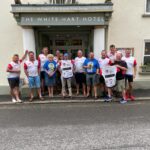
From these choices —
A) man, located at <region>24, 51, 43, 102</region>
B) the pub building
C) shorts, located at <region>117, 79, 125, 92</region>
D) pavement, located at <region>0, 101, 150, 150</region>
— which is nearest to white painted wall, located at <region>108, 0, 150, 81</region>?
the pub building

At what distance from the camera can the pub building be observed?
8.21 meters

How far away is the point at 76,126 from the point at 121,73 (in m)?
2.96

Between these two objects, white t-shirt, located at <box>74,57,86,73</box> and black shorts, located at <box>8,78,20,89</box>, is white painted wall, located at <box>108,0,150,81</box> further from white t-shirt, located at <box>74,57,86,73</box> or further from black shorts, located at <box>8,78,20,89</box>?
black shorts, located at <box>8,78,20,89</box>

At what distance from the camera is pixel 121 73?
734 centimetres

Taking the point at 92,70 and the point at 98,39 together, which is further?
the point at 98,39

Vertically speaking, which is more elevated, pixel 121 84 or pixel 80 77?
pixel 80 77

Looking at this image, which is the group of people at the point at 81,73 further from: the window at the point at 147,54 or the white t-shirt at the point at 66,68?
the window at the point at 147,54

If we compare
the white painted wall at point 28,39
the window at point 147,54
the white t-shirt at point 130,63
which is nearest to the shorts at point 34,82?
the white painted wall at point 28,39

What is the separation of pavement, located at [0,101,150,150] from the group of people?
2.42 ft

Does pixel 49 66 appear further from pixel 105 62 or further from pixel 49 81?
pixel 105 62

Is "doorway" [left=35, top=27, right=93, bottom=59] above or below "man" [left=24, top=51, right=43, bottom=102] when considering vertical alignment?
above

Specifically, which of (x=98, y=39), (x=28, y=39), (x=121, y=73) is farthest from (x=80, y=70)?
(x=28, y=39)

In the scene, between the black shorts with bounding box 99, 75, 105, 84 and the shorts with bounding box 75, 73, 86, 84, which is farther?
the shorts with bounding box 75, 73, 86, 84

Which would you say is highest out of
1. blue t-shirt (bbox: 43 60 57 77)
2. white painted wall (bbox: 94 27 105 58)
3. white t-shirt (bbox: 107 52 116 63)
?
white painted wall (bbox: 94 27 105 58)
